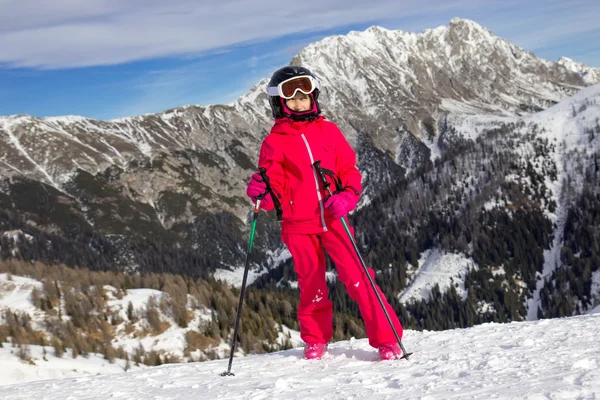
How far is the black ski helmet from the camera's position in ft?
31.7

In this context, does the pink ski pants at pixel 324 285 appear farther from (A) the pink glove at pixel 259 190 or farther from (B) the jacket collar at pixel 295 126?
(B) the jacket collar at pixel 295 126

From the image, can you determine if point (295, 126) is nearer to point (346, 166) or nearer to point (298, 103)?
point (298, 103)

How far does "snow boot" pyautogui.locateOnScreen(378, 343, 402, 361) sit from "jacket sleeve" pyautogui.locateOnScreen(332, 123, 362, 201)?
279 cm

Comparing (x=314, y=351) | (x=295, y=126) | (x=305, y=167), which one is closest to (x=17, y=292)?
(x=314, y=351)

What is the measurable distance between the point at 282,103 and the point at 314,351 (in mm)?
4963

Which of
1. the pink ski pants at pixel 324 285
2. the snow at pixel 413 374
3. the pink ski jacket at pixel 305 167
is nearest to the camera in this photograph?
the snow at pixel 413 374

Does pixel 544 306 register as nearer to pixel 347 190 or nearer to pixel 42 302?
pixel 42 302

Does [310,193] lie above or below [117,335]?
above

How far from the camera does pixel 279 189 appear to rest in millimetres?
9547

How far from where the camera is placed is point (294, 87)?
989 cm

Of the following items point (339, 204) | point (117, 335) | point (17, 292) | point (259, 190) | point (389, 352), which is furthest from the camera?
point (17, 292)

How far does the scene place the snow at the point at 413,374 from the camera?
5828mm

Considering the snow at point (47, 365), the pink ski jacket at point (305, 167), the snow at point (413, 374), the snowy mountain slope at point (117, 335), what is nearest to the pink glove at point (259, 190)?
the pink ski jacket at point (305, 167)

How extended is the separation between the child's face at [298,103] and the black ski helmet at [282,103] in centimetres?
12
